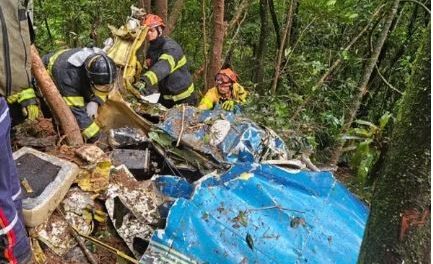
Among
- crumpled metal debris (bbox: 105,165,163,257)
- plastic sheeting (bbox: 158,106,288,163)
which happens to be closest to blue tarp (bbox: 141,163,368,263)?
crumpled metal debris (bbox: 105,165,163,257)

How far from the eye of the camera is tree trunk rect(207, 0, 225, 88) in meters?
5.10

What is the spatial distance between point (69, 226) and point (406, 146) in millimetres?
2318

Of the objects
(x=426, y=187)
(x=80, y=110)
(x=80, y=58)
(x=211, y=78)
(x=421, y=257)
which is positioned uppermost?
(x=426, y=187)

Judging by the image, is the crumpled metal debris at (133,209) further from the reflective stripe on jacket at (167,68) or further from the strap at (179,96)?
the strap at (179,96)

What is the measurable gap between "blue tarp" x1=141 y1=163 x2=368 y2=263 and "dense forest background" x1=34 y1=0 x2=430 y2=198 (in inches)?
24.6

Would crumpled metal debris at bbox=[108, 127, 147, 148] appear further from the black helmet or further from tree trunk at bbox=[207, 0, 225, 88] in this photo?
tree trunk at bbox=[207, 0, 225, 88]

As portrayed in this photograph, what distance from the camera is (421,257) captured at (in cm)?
123

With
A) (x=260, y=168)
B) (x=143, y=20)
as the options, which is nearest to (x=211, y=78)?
(x=143, y=20)

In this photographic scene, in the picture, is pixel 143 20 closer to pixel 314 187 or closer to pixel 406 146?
pixel 314 187

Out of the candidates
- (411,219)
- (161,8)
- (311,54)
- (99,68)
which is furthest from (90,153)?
(311,54)

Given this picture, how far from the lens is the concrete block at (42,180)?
2.80m

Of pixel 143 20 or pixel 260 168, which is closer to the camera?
pixel 260 168

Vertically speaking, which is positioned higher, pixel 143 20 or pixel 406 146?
pixel 406 146

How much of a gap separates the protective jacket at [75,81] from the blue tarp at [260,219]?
2.74 ft
